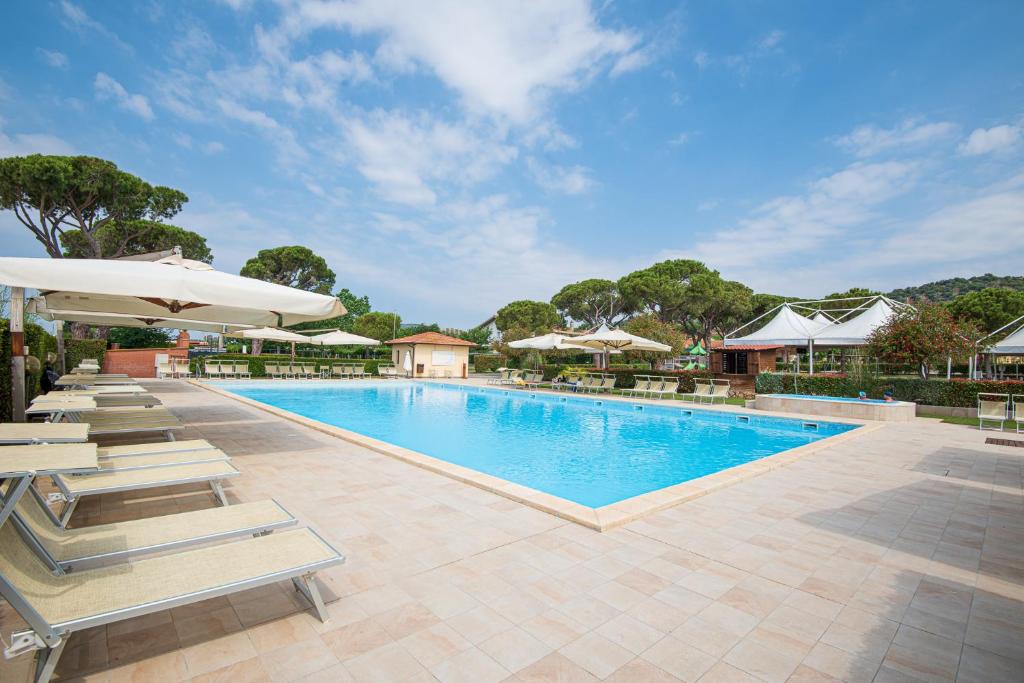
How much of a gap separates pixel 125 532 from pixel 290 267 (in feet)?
117

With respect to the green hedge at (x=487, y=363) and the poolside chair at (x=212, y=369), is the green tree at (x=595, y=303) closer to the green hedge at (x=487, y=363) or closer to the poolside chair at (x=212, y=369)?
the green hedge at (x=487, y=363)

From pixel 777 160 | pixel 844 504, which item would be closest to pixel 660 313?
pixel 777 160

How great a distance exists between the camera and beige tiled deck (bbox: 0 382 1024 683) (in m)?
1.99

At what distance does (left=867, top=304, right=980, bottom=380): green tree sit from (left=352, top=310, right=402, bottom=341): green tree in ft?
115

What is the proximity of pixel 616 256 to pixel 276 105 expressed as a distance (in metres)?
22.7

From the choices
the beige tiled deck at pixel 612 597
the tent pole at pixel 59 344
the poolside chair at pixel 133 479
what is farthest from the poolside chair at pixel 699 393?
the tent pole at pixel 59 344

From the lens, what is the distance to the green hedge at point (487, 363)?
30953 mm

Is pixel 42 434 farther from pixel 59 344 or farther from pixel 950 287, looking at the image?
pixel 950 287

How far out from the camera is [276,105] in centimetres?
1442

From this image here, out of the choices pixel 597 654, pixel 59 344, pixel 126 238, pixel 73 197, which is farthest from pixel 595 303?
pixel 597 654

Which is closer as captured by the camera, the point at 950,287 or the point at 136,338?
the point at 136,338

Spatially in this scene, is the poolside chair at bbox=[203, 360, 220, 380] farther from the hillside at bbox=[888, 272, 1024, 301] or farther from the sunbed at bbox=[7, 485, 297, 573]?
the hillside at bbox=[888, 272, 1024, 301]

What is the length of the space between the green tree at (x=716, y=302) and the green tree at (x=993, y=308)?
12278mm

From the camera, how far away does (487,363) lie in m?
31.5
